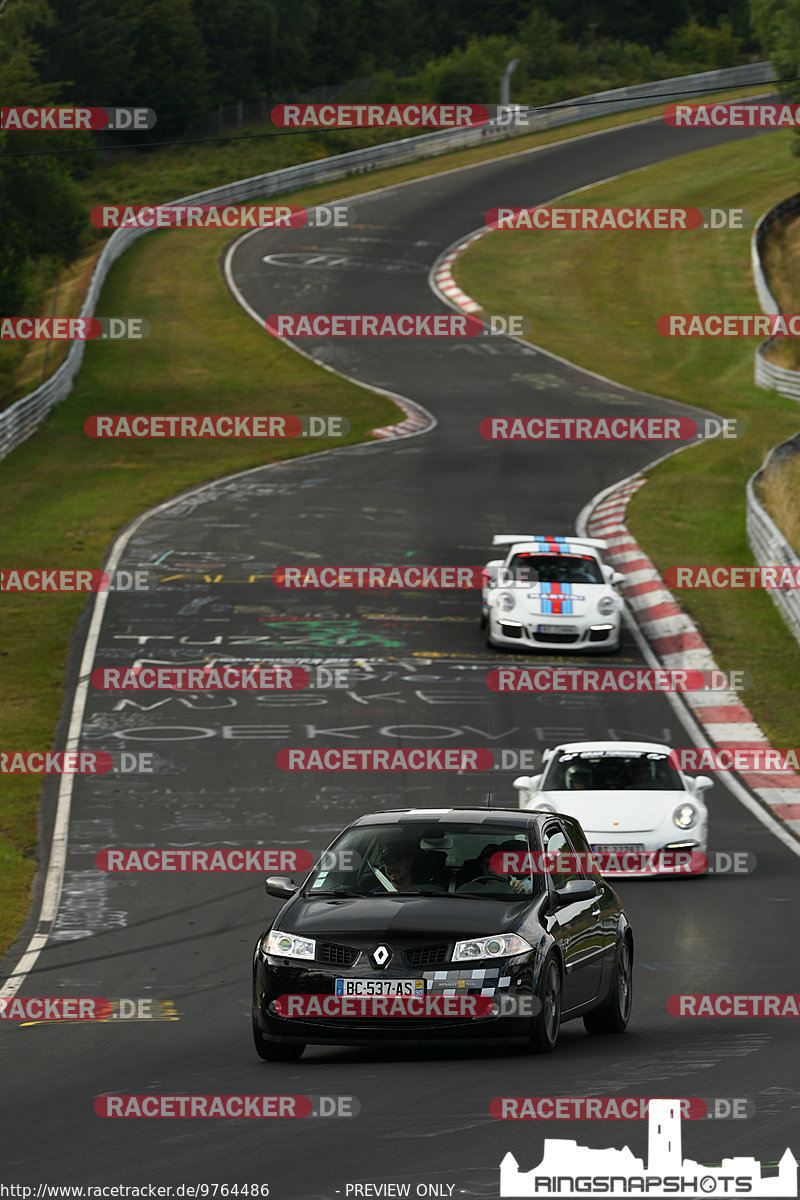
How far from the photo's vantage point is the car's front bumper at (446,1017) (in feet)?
30.8

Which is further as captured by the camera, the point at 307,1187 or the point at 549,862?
the point at 549,862

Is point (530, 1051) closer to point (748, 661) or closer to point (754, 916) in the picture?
point (754, 916)

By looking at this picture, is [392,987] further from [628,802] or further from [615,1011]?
[628,802]

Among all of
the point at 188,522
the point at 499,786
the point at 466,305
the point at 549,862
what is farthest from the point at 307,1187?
the point at 466,305

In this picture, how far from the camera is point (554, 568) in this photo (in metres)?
27.6

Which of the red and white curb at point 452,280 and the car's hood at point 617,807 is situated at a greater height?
the car's hood at point 617,807

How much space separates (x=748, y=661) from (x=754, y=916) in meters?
12.0

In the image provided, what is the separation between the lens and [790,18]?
64.1 metres

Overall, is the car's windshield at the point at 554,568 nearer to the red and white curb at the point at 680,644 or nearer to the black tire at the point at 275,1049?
the red and white curb at the point at 680,644

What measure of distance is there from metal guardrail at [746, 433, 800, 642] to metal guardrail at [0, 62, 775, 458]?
16732mm

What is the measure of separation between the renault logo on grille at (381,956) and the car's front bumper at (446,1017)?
50 mm

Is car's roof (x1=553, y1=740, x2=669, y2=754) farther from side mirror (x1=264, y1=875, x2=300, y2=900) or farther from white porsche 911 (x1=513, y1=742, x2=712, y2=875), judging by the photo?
side mirror (x1=264, y1=875, x2=300, y2=900)

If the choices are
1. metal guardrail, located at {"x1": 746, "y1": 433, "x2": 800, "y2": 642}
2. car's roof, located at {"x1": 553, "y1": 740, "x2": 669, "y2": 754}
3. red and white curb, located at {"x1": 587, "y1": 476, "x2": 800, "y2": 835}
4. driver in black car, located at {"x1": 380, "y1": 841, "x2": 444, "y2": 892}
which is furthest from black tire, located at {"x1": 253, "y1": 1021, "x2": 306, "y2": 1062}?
metal guardrail, located at {"x1": 746, "y1": 433, "x2": 800, "y2": 642}

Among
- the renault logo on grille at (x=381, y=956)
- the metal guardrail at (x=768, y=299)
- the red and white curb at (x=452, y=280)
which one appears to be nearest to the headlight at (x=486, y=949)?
the renault logo on grille at (x=381, y=956)
